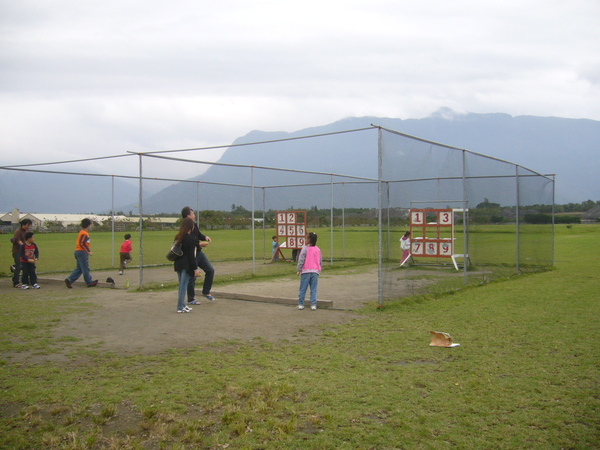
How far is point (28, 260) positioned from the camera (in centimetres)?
1396

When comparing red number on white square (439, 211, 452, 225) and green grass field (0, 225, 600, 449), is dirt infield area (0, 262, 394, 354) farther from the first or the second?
red number on white square (439, 211, 452, 225)

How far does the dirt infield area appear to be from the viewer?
8.07 m

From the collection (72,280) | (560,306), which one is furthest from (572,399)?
(72,280)

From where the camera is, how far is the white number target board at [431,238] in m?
17.8

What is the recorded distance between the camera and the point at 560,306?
1059 centimetres

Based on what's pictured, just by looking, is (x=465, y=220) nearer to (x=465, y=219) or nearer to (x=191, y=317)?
(x=465, y=219)

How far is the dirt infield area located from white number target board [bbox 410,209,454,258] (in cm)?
357

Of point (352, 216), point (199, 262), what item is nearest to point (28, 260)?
point (199, 262)

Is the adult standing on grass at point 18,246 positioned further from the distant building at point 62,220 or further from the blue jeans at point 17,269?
the distant building at point 62,220

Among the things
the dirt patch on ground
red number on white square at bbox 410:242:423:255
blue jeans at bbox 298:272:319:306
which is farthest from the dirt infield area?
red number on white square at bbox 410:242:423:255

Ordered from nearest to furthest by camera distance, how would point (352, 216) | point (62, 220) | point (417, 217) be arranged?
point (417, 217) → point (62, 220) → point (352, 216)

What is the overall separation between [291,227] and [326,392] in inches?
656

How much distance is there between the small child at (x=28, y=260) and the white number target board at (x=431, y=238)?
11.2 meters

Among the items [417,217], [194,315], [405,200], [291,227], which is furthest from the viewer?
[291,227]
